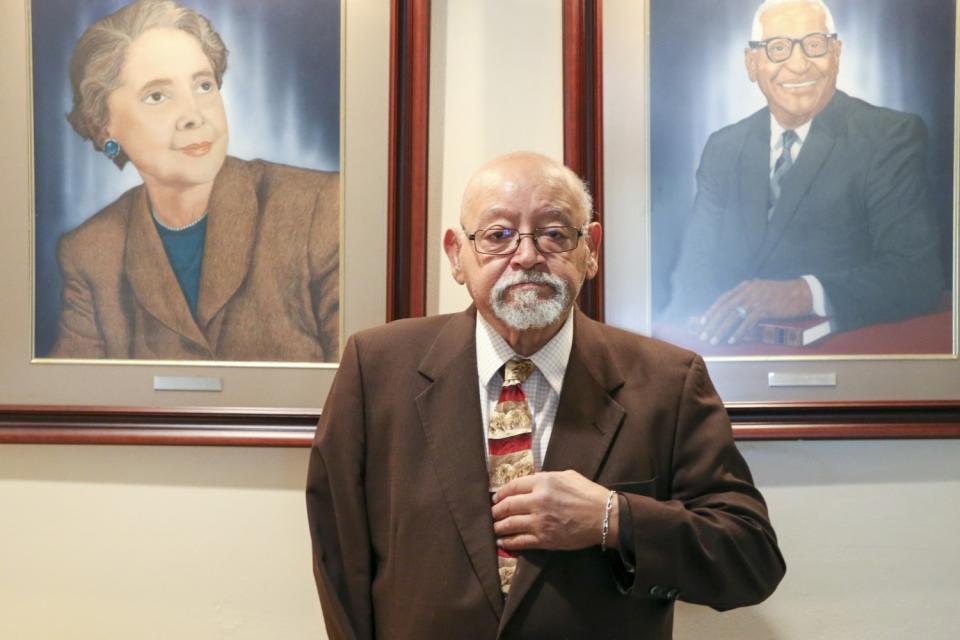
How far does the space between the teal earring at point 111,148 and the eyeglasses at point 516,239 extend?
91cm

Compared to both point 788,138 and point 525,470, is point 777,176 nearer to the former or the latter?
point 788,138

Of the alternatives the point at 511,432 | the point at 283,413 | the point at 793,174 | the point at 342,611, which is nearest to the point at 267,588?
the point at 283,413

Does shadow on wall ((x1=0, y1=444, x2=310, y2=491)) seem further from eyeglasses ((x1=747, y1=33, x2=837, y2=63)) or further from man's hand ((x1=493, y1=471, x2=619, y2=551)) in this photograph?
eyeglasses ((x1=747, y1=33, x2=837, y2=63))

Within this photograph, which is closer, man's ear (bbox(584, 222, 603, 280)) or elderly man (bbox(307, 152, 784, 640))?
elderly man (bbox(307, 152, 784, 640))

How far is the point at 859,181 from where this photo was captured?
1854mm

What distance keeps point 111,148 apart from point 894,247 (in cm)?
177

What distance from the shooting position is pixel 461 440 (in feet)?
4.73

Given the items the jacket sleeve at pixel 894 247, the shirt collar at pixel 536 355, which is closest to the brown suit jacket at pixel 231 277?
the shirt collar at pixel 536 355

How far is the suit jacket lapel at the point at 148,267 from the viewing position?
186 cm

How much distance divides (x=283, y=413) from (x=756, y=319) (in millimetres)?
1083

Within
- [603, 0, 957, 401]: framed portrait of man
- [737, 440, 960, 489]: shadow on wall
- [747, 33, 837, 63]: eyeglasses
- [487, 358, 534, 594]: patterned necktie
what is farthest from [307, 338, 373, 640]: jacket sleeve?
[747, 33, 837, 63]: eyeglasses

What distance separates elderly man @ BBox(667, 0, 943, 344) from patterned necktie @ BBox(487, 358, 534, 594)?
562 millimetres

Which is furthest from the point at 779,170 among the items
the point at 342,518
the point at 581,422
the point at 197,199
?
the point at 197,199

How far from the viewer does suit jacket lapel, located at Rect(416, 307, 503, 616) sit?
Answer: 54.4 inches
